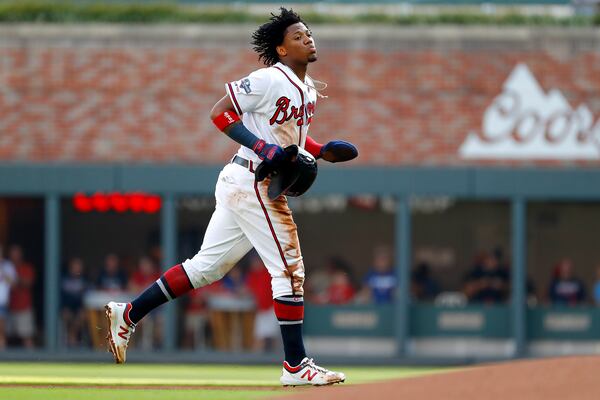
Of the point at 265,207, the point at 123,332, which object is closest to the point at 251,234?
the point at 265,207

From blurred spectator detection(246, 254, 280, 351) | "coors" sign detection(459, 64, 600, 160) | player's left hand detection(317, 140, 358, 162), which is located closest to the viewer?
player's left hand detection(317, 140, 358, 162)

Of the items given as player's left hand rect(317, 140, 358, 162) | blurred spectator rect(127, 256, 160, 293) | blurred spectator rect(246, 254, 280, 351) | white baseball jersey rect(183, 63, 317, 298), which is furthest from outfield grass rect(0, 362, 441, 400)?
blurred spectator rect(127, 256, 160, 293)

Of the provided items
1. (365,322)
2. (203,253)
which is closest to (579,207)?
(365,322)

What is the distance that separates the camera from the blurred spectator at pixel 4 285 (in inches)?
771

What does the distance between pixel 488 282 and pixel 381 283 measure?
1.63 meters

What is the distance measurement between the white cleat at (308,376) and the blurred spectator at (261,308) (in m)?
11.9

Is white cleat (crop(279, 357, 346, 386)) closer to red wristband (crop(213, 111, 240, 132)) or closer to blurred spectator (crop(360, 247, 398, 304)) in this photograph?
red wristband (crop(213, 111, 240, 132))

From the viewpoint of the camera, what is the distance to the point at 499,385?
6.34 meters

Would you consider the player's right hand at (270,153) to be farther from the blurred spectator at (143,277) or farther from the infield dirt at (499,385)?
the blurred spectator at (143,277)

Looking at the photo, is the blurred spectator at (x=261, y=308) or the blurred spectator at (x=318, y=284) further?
the blurred spectator at (x=318, y=284)

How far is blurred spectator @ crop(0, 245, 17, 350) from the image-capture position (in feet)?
64.2

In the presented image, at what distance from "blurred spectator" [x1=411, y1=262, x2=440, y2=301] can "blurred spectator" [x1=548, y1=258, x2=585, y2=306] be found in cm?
178

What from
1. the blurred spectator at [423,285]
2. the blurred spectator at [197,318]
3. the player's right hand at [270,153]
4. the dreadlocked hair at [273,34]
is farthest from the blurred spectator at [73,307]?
the player's right hand at [270,153]

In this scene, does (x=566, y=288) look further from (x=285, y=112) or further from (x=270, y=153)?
(x=270, y=153)
